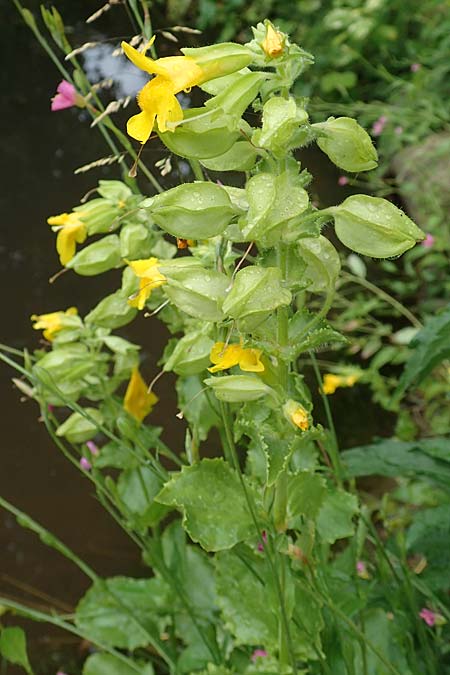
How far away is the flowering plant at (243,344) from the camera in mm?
461

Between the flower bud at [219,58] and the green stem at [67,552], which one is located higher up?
the flower bud at [219,58]

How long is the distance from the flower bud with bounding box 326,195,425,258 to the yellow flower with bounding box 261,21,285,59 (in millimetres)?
99

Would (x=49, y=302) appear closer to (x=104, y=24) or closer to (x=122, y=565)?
(x=122, y=565)

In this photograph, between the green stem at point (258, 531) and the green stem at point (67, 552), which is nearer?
the green stem at point (258, 531)

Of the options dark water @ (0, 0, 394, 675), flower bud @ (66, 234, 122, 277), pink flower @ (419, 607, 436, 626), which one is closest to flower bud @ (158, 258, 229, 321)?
flower bud @ (66, 234, 122, 277)

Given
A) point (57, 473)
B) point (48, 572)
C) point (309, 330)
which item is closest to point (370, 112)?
point (57, 473)

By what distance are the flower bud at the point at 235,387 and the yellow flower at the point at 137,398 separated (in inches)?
11.0

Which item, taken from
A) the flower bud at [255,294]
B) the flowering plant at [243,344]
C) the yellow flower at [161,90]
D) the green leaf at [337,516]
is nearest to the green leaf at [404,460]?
the flowering plant at [243,344]

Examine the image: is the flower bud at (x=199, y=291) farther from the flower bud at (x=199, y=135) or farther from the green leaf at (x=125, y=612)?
the green leaf at (x=125, y=612)

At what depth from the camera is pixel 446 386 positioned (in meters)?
1.48

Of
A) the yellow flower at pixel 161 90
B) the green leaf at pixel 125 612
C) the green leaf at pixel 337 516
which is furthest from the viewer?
the green leaf at pixel 125 612

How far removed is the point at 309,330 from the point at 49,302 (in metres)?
1.41

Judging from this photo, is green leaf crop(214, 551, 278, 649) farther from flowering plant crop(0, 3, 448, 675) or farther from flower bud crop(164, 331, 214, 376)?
flower bud crop(164, 331, 214, 376)

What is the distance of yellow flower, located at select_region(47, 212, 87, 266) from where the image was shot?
715 millimetres
